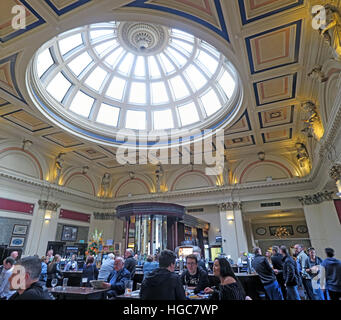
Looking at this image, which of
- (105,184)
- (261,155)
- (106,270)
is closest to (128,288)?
(106,270)

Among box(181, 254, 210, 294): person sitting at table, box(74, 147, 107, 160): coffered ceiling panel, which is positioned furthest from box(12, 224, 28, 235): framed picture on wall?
box(181, 254, 210, 294): person sitting at table

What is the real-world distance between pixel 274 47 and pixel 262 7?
4.39ft

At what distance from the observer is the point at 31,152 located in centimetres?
1098

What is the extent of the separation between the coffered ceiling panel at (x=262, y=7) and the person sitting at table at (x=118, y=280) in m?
6.10

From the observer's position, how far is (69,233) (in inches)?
474

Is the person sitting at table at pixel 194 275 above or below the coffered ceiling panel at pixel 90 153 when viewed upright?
below

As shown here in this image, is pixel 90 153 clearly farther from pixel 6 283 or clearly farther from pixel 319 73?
pixel 319 73

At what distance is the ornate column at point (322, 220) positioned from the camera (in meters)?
9.52

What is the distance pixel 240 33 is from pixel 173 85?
6931mm

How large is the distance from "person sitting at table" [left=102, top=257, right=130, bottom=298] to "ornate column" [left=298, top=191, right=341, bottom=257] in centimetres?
954

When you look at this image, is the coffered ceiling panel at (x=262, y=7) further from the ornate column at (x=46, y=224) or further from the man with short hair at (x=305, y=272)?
the ornate column at (x=46, y=224)

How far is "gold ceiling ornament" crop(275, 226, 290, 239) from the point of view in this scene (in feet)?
50.3

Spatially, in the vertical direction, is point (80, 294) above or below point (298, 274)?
below

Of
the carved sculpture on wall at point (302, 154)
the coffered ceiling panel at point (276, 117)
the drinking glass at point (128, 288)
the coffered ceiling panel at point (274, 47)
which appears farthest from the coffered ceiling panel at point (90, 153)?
the carved sculpture on wall at point (302, 154)
